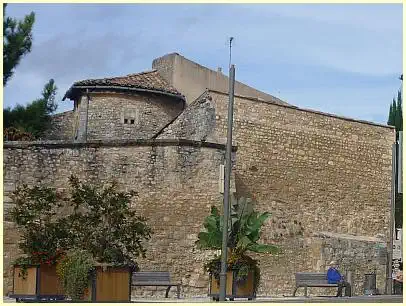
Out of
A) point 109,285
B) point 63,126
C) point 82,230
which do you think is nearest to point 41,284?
point 82,230

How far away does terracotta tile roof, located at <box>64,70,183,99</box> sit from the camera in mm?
25641

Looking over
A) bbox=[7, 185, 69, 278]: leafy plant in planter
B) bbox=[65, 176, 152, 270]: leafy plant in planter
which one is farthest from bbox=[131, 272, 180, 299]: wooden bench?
bbox=[7, 185, 69, 278]: leafy plant in planter

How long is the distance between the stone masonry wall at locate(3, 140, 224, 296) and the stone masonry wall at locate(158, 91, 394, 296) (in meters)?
2.23

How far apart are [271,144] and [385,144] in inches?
200

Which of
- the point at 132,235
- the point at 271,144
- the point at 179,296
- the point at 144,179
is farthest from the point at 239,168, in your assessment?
the point at 132,235

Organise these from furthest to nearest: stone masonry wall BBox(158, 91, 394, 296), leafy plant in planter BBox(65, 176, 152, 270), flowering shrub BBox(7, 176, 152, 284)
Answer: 1. stone masonry wall BBox(158, 91, 394, 296)
2. flowering shrub BBox(7, 176, 152, 284)
3. leafy plant in planter BBox(65, 176, 152, 270)

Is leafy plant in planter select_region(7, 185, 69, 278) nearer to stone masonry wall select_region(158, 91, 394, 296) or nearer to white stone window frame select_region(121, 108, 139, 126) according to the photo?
stone masonry wall select_region(158, 91, 394, 296)

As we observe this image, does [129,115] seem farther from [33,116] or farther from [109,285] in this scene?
[109,285]

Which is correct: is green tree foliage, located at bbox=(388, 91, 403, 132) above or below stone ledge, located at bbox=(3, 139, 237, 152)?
above

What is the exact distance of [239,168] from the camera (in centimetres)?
2264

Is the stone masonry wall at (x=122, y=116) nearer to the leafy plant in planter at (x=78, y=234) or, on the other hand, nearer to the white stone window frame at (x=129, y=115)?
the white stone window frame at (x=129, y=115)

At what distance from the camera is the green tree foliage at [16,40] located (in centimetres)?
2405

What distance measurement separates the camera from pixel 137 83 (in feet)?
85.1

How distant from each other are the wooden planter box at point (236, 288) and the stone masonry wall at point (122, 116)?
1021cm
